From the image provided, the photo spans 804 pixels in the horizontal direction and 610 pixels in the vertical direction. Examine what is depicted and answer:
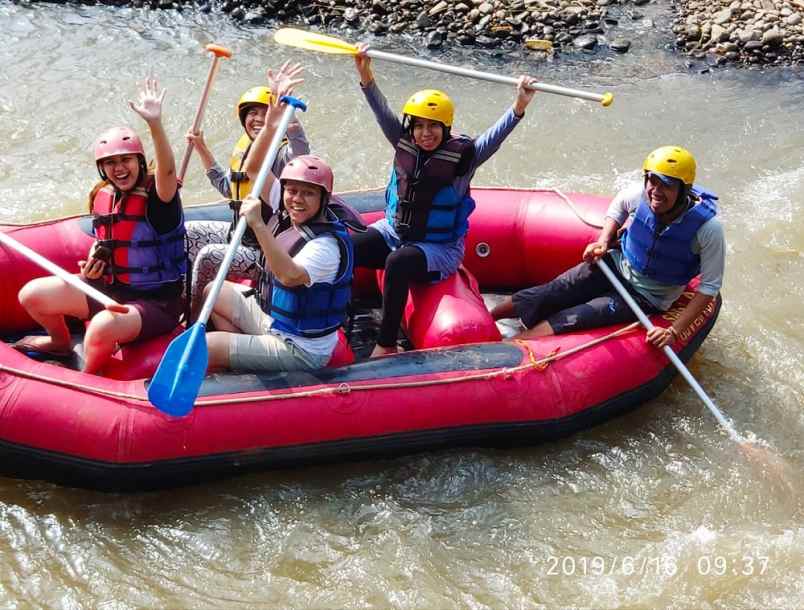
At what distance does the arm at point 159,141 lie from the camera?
3648 mm

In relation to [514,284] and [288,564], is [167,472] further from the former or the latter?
[514,284]

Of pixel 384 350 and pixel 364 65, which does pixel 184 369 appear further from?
pixel 364 65

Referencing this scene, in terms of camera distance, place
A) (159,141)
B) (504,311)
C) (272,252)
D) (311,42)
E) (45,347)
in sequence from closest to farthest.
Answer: (272,252) < (159,141) < (45,347) < (504,311) < (311,42)

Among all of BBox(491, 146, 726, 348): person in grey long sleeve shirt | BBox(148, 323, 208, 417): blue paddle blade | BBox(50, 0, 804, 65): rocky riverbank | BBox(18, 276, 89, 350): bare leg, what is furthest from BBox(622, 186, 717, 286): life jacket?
BBox(50, 0, 804, 65): rocky riverbank

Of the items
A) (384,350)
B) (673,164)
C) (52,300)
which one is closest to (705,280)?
(673,164)

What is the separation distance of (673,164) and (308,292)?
1721 millimetres

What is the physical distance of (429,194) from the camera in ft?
14.8

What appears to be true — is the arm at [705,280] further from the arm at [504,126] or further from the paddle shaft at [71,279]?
the paddle shaft at [71,279]

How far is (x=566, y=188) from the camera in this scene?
6.90m

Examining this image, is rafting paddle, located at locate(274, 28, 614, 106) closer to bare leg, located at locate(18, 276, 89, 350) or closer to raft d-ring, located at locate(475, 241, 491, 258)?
raft d-ring, located at locate(475, 241, 491, 258)

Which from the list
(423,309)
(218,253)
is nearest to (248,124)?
(218,253)

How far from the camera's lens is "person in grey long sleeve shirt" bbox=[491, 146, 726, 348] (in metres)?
4.23

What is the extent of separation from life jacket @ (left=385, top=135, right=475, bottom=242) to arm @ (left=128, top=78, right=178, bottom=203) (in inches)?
47.5
